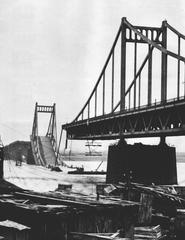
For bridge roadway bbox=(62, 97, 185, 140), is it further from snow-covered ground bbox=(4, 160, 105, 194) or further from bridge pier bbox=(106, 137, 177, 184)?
snow-covered ground bbox=(4, 160, 105, 194)

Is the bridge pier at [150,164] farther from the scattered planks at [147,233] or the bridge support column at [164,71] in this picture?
the scattered planks at [147,233]

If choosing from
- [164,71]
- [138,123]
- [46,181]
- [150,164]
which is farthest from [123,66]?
[46,181]

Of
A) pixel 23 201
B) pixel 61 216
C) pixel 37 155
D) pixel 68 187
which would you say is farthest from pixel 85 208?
pixel 37 155

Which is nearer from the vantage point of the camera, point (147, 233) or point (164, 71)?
point (147, 233)

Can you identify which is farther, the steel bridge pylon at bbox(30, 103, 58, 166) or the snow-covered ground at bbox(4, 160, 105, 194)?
the steel bridge pylon at bbox(30, 103, 58, 166)

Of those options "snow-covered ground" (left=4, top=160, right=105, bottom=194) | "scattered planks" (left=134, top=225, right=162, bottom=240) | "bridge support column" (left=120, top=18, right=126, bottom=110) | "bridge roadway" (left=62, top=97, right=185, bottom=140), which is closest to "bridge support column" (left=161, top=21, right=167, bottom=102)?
"bridge roadway" (left=62, top=97, right=185, bottom=140)

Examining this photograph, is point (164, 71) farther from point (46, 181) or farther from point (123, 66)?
point (46, 181)

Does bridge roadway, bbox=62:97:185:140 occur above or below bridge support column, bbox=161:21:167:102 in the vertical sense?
below

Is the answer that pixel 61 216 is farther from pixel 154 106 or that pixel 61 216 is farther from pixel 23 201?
pixel 154 106

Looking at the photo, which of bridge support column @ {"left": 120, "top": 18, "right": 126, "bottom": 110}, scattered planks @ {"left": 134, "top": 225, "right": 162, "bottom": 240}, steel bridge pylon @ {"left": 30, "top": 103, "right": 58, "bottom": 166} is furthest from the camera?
steel bridge pylon @ {"left": 30, "top": 103, "right": 58, "bottom": 166}
